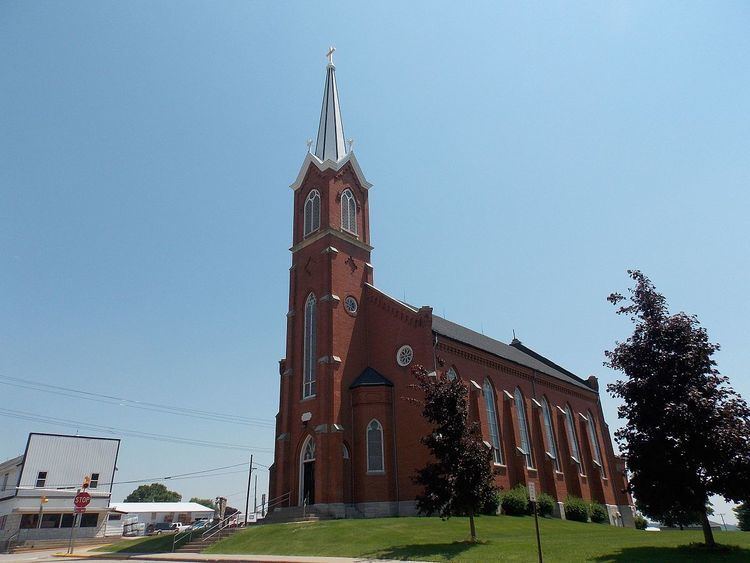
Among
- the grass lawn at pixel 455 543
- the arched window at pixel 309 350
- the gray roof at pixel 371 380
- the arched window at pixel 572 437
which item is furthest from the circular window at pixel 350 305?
the arched window at pixel 572 437

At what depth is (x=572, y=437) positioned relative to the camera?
4331cm

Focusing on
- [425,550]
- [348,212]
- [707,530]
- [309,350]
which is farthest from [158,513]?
[707,530]

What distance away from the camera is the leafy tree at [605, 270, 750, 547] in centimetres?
1522

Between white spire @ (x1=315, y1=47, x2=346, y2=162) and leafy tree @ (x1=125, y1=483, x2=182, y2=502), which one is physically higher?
white spire @ (x1=315, y1=47, x2=346, y2=162)

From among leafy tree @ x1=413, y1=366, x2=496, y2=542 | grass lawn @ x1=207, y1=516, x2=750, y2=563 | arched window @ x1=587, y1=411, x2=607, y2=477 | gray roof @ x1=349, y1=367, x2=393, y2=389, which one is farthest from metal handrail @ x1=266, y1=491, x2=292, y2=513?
arched window @ x1=587, y1=411, x2=607, y2=477

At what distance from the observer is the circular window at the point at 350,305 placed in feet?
108

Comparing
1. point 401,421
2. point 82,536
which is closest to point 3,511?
point 82,536

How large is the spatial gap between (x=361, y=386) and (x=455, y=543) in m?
12.6

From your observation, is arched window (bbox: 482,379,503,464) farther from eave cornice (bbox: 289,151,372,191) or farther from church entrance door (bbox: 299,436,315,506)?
eave cornice (bbox: 289,151,372,191)

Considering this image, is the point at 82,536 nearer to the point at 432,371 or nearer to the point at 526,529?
the point at 432,371

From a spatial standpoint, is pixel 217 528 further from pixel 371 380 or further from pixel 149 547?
pixel 371 380

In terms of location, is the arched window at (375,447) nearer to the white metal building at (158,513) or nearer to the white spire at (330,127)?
the white spire at (330,127)

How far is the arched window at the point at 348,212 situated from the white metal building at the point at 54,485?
108 feet

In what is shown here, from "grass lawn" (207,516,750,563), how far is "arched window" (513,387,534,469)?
32.4ft
